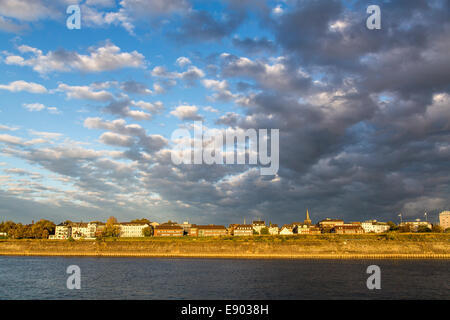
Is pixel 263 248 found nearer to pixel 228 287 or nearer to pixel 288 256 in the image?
pixel 288 256

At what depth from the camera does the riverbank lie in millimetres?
89938

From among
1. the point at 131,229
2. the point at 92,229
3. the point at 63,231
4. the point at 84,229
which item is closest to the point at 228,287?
the point at 131,229

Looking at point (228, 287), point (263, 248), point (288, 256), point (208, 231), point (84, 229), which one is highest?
point (228, 287)

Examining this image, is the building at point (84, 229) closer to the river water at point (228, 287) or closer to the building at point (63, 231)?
the building at point (63, 231)

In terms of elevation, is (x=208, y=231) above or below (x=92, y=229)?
above

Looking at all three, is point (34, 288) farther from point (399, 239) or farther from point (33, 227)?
point (33, 227)

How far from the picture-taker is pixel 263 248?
95.4 metres

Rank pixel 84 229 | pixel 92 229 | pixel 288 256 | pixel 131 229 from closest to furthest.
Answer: pixel 288 256 < pixel 131 229 < pixel 84 229 < pixel 92 229

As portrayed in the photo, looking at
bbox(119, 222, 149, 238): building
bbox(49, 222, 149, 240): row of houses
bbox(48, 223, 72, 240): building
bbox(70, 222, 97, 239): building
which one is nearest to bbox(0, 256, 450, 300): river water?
bbox(48, 223, 72, 240): building

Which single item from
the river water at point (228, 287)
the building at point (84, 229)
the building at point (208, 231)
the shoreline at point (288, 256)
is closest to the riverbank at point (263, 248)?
the shoreline at point (288, 256)

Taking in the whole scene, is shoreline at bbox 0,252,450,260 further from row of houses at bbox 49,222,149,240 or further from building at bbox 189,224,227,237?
row of houses at bbox 49,222,149,240

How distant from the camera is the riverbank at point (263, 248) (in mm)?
89938

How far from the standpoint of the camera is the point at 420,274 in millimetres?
50188
